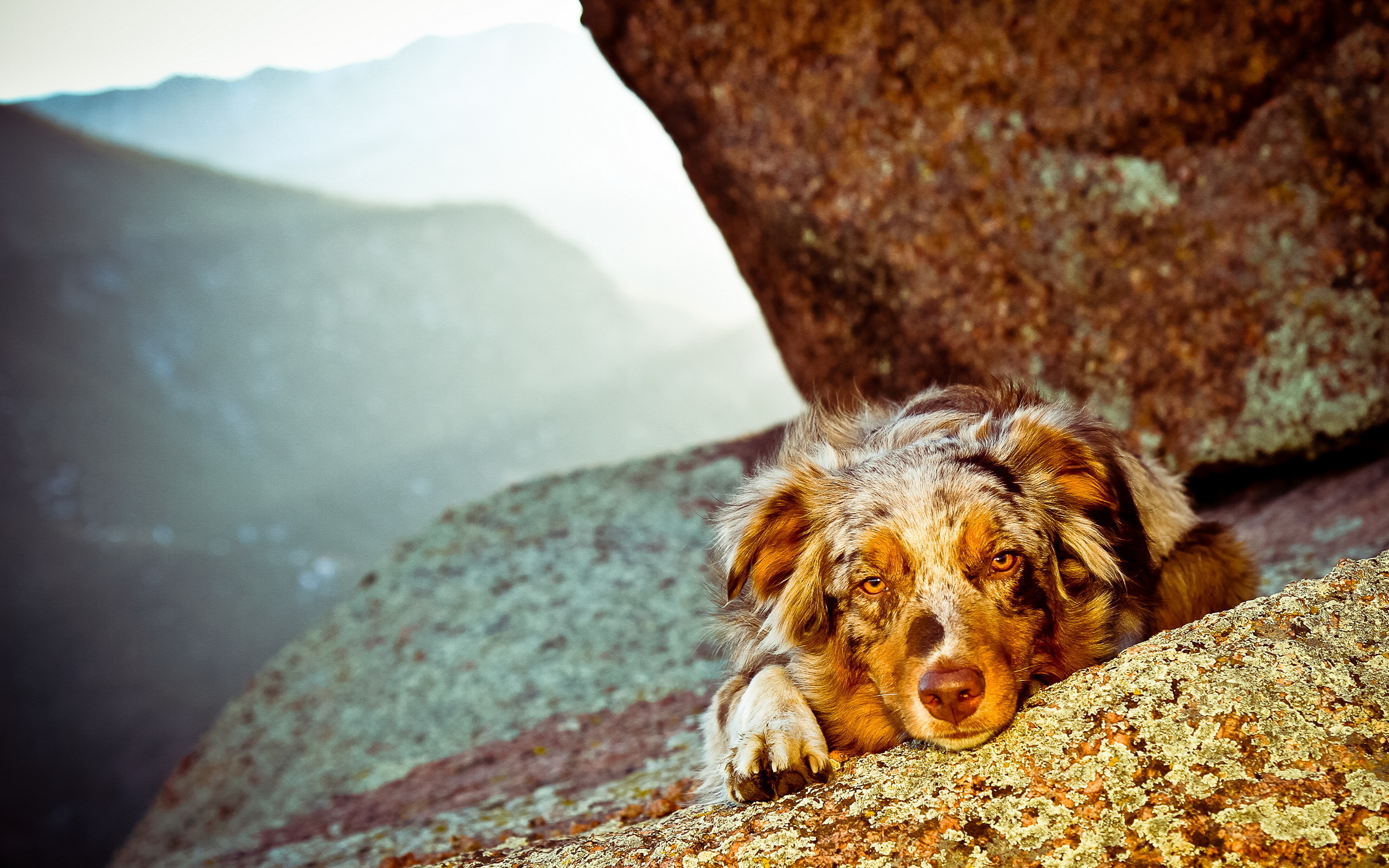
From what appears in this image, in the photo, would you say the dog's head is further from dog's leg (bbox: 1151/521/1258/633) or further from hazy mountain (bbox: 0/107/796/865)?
hazy mountain (bbox: 0/107/796/865)

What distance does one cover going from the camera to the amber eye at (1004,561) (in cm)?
298

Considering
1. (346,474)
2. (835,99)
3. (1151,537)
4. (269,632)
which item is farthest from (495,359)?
(1151,537)

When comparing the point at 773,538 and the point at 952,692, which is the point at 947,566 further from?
the point at 773,538

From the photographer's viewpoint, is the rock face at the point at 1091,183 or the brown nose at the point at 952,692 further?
the rock face at the point at 1091,183

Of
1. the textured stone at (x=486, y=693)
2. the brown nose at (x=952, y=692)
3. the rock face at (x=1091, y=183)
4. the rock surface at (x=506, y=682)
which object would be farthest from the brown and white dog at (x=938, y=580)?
the rock face at (x=1091, y=183)

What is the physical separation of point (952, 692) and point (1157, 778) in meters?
0.54

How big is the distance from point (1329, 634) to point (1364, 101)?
4.96 m

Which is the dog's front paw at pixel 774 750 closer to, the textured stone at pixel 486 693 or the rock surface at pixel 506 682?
the rock surface at pixel 506 682

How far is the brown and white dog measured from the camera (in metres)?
2.85

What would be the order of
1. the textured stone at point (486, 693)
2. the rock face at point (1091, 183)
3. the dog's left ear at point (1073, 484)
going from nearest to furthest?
the dog's left ear at point (1073, 484) < the textured stone at point (486, 693) < the rock face at point (1091, 183)

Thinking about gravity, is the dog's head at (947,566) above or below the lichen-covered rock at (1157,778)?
above

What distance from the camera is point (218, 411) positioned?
3616 cm

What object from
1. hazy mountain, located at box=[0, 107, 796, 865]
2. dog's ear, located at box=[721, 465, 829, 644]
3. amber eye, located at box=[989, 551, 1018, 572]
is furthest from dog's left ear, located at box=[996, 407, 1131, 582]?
hazy mountain, located at box=[0, 107, 796, 865]

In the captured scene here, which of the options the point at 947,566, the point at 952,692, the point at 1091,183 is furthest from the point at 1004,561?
the point at 1091,183
